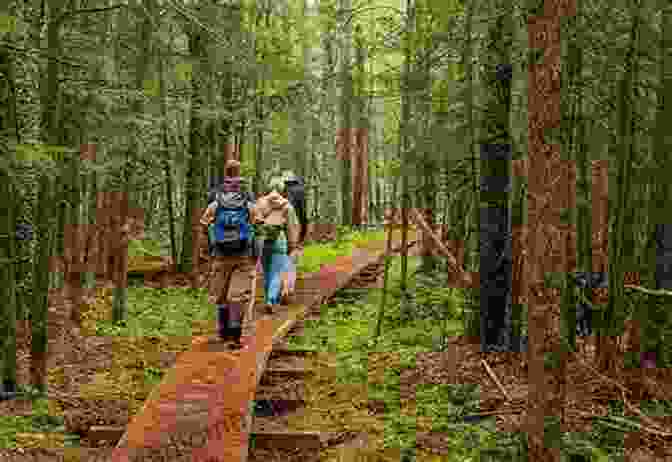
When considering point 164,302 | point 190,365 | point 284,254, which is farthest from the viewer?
point 164,302

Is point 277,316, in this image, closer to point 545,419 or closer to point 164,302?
point 164,302

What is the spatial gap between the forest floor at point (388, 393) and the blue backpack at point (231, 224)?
1941 millimetres

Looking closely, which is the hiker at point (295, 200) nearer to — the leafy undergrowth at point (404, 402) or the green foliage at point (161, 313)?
the leafy undergrowth at point (404, 402)

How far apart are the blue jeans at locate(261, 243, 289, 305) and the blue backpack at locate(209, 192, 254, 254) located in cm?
292

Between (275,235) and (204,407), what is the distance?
5.05 m

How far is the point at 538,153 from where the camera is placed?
5164 millimetres

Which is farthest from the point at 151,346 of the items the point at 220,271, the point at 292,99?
the point at 292,99

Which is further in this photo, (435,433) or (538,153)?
(435,433)

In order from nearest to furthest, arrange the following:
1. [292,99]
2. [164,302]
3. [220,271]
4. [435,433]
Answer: [435,433]
[220,271]
[164,302]
[292,99]

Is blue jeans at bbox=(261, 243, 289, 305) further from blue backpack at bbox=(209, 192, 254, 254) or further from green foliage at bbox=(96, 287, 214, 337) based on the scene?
blue backpack at bbox=(209, 192, 254, 254)

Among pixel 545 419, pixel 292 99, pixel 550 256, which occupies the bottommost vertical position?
pixel 545 419

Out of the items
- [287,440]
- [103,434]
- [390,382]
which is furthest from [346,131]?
[103,434]

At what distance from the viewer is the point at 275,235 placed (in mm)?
12320

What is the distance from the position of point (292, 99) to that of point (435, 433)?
14128mm
